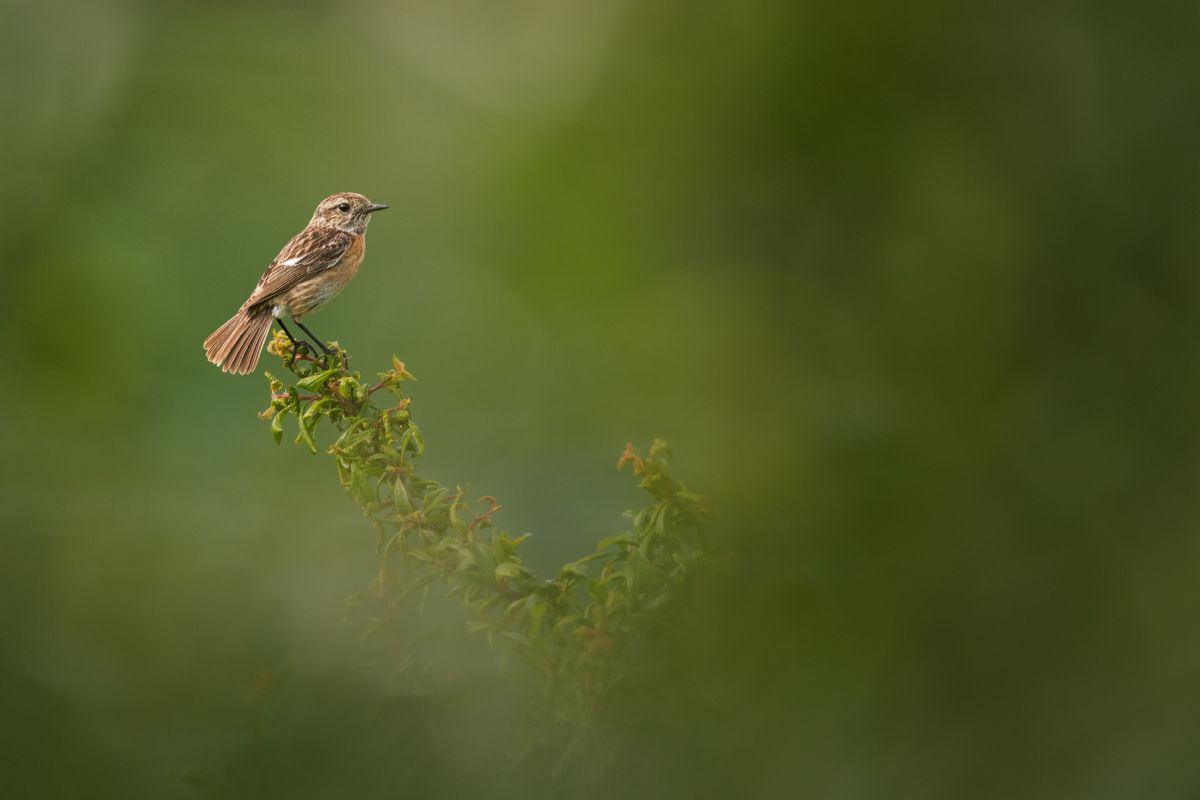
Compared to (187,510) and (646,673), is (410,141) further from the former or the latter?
(646,673)

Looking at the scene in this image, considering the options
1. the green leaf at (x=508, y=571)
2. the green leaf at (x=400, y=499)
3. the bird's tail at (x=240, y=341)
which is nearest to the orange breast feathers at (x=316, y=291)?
the bird's tail at (x=240, y=341)

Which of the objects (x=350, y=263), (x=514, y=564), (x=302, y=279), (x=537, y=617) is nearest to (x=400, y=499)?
(x=514, y=564)

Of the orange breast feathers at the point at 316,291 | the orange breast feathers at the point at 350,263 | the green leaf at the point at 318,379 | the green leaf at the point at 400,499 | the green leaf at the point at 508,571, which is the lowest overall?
the green leaf at the point at 508,571

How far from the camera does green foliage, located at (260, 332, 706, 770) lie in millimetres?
1021

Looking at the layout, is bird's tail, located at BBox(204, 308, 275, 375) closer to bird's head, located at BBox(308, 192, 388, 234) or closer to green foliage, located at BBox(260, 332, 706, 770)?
bird's head, located at BBox(308, 192, 388, 234)

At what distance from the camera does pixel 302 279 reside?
373cm

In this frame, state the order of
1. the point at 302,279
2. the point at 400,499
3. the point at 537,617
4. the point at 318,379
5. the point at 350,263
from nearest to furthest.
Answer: the point at 537,617 < the point at 400,499 < the point at 318,379 < the point at 302,279 < the point at 350,263

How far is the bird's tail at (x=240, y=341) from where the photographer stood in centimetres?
312

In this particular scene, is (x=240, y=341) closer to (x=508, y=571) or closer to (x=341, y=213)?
(x=341, y=213)

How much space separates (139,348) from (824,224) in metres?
2.83

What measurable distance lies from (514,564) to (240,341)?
2.16 meters

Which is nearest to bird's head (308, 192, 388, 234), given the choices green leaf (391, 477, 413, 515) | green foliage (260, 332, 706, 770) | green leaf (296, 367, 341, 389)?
green foliage (260, 332, 706, 770)

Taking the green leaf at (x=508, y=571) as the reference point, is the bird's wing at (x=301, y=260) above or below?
above

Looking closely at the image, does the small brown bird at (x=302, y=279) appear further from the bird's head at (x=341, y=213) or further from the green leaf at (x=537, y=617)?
the green leaf at (x=537, y=617)
